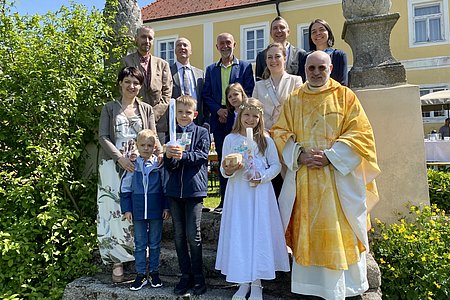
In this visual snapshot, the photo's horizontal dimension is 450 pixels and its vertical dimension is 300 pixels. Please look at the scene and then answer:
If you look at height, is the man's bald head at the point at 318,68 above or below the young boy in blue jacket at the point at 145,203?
above

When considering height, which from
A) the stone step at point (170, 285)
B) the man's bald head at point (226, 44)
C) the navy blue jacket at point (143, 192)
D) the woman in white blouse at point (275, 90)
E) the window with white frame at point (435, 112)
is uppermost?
the window with white frame at point (435, 112)

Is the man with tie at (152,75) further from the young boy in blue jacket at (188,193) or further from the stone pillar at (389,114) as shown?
the stone pillar at (389,114)

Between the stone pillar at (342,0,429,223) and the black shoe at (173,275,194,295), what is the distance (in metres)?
1.99

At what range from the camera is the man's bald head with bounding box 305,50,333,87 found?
2883 mm

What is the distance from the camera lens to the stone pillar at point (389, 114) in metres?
3.72

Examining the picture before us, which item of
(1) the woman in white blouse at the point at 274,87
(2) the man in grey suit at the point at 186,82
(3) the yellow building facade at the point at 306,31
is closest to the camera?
(1) the woman in white blouse at the point at 274,87

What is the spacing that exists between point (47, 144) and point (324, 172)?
2.73 meters

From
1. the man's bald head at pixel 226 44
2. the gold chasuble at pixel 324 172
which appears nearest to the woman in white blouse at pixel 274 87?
the gold chasuble at pixel 324 172

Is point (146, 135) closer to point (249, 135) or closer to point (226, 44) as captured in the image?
point (249, 135)

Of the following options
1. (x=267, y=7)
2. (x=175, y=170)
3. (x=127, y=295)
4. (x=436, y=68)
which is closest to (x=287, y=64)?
(x=175, y=170)

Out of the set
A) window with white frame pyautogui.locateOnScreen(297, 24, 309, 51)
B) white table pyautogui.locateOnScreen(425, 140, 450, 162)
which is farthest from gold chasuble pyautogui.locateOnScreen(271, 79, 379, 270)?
window with white frame pyautogui.locateOnScreen(297, 24, 309, 51)

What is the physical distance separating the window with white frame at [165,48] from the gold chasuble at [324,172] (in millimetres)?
19029

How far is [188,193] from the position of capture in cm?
308

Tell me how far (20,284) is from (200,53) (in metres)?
17.9
